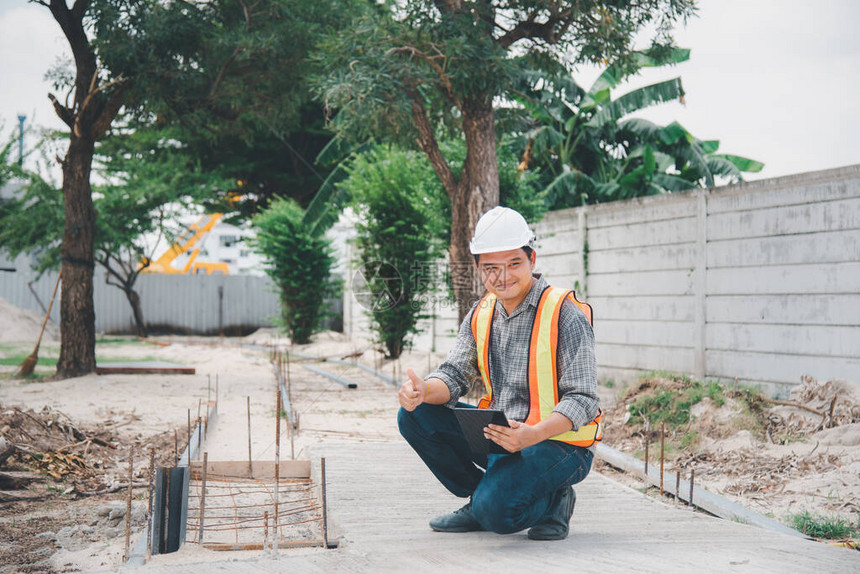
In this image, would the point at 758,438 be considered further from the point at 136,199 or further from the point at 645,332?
the point at 136,199

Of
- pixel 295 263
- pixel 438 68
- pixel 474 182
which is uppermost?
pixel 438 68

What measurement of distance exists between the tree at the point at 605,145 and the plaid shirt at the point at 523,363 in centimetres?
1221

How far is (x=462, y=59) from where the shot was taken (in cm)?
817

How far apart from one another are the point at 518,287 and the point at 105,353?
50.5 feet

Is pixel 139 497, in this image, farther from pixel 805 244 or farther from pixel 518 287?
pixel 805 244

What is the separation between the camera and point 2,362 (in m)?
13.6

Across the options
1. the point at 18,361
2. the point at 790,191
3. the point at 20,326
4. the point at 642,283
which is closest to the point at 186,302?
the point at 20,326

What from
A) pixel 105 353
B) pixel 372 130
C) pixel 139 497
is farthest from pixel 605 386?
pixel 105 353

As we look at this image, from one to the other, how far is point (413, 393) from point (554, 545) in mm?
934

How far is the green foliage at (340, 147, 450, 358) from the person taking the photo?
1298cm

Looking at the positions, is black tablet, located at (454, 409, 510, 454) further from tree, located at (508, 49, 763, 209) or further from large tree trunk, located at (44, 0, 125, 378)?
tree, located at (508, 49, 763, 209)

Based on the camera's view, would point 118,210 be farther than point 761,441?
Yes

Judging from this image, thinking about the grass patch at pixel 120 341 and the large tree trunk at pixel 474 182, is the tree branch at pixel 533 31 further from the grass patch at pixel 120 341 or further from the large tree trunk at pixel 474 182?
the grass patch at pixel 120 341

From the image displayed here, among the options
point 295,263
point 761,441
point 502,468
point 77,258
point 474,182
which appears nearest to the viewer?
point 502,468
